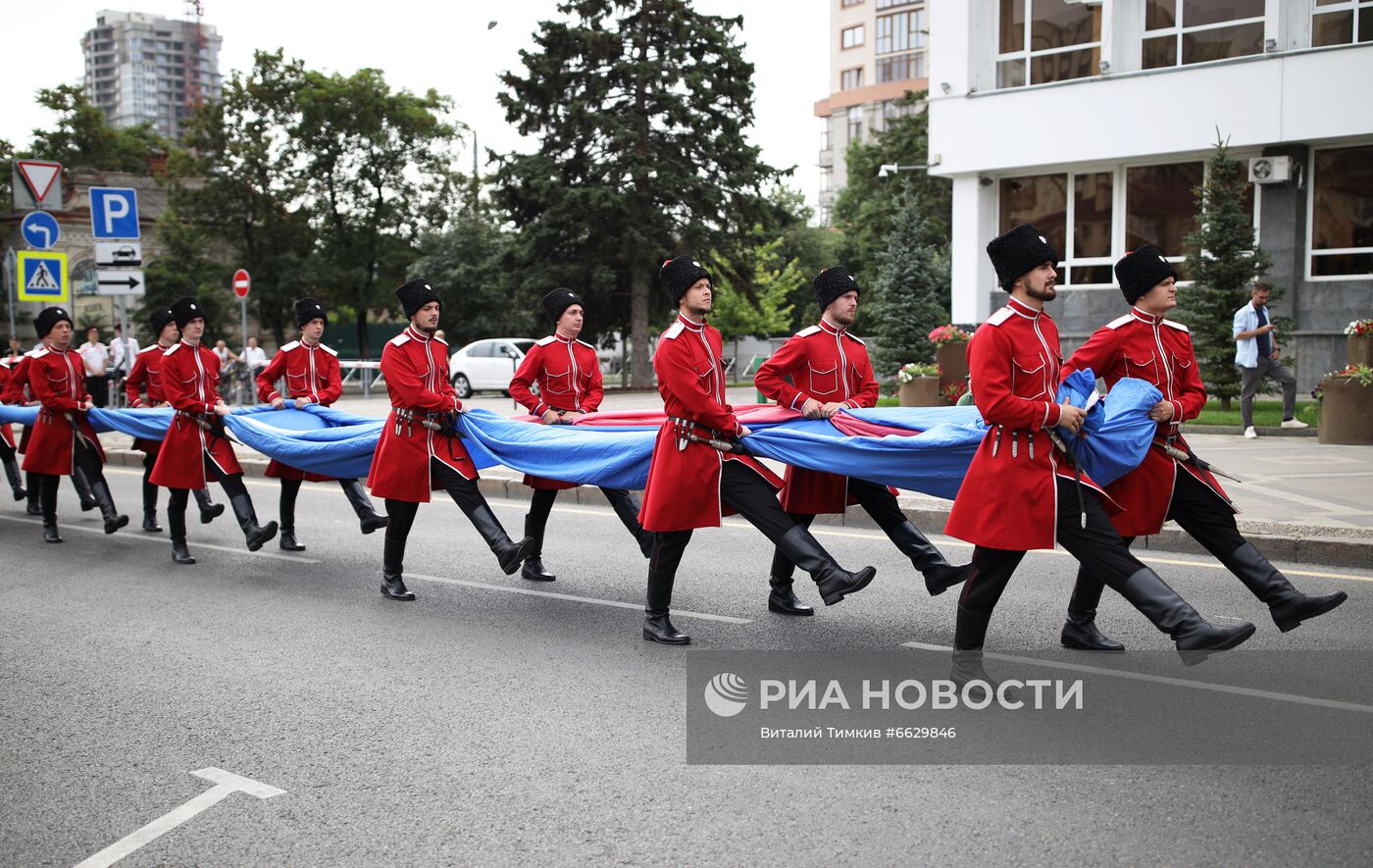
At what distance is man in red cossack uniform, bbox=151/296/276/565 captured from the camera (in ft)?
31.6

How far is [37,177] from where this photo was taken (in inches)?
706

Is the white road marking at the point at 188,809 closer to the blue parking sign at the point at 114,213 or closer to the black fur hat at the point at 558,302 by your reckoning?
the black fur hat at the point at 558,302

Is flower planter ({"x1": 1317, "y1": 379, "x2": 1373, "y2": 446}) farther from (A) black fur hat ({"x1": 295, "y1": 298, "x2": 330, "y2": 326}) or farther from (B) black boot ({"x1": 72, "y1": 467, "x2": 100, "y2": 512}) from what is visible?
(B) black boot ({"x1": 72, "y1": 467, "x2": 100, "y2": 512})

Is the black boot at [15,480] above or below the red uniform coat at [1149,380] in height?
below

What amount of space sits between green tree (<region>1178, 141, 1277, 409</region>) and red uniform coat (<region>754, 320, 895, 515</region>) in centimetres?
1274

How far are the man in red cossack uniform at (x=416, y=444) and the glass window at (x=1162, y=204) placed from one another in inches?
702

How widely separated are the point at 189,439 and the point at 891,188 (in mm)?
40007

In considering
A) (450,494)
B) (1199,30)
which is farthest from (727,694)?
(1199,30)

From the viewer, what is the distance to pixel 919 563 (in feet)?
22.2

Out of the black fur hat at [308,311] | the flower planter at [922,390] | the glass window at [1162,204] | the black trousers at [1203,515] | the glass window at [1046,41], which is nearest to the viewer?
the black trousers at [1203,515]

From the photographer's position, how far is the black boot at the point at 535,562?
8.49 meters

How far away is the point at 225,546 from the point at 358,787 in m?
6.44

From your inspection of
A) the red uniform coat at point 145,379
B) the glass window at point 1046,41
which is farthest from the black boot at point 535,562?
the glass window at point 1046,41

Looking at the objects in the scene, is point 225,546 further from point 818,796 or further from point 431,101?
point 431,101
